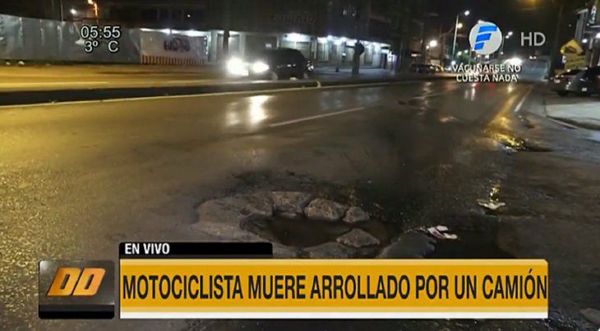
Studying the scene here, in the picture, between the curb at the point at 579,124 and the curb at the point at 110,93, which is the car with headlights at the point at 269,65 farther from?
the curb at the point at 579,124

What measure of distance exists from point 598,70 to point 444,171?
71.9 ft

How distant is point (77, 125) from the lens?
32.4 ft

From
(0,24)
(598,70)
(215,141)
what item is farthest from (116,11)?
(215,141)

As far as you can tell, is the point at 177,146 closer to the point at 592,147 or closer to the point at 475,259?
the point at 475,259

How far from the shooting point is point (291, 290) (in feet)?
11.8

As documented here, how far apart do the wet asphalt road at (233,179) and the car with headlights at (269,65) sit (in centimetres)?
1515

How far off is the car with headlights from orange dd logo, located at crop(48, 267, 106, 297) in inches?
980

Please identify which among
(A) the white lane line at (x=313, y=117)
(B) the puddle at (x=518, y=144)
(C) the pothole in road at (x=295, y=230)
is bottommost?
(C) the pothole in road at (x=295, y=230)

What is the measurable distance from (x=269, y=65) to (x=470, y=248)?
24.6 metres

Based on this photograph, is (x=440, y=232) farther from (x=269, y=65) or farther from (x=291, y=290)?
(x=269, y=65)

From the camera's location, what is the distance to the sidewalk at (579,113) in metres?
16.5

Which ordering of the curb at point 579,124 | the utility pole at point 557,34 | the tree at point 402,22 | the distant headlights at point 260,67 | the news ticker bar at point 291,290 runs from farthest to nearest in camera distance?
the tree at point 402,22
the utility pole at point 557,34
the distant headlights at point 260,67
the curb at point 579,124
the news ticker bar at point 291,290

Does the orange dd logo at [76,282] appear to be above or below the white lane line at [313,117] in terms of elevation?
below

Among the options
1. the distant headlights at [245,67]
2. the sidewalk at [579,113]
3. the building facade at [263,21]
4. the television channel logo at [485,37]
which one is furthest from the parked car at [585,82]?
the television channel logo at [485,37]
